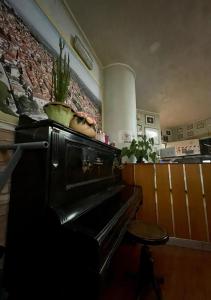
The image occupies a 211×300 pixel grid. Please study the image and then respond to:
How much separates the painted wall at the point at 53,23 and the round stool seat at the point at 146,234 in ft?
6.26

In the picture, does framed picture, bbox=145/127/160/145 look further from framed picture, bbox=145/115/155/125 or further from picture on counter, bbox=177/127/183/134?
picture on counter, bbox=177/127/183/134

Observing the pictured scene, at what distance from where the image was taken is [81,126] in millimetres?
1290

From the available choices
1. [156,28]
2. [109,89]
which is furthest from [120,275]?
[156,28]

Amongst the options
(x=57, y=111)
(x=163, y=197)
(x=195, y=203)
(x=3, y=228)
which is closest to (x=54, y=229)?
(x=3, y=228)

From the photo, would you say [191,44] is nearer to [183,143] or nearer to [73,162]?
[73,162]

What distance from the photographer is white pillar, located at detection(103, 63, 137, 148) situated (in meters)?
→ 2.96

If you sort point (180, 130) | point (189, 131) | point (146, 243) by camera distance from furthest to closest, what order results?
point (180, 130) < point (189, 131) < point (146, 243)

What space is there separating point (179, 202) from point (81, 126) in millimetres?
1907

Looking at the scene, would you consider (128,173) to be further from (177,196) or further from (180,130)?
(180,130)

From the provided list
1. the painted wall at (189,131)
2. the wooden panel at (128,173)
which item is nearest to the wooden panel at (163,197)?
the wooden panel at (128,173)

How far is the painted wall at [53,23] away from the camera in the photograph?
4.24ft

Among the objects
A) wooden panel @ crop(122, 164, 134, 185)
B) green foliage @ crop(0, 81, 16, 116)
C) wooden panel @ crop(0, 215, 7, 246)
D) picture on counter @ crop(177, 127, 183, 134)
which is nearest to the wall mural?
green foliage @ crop(0, 81, 16, 116)

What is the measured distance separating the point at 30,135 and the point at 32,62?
0.73 metres

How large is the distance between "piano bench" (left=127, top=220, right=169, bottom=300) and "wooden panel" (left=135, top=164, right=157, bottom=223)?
980 millimetres
